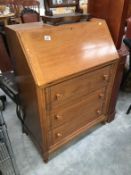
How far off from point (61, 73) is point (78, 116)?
54cm

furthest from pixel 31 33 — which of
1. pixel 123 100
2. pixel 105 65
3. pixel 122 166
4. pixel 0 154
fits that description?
pixel 123 100

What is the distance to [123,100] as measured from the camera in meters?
2.33

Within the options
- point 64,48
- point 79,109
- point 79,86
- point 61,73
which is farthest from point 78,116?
point 64,48

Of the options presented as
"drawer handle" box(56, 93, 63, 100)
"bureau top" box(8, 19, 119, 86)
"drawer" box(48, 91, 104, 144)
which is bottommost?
"drawer" box(48, 91, 104, 144)

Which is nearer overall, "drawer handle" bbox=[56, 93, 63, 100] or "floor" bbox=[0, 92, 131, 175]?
"drawer handle" bbox=[56, 93, 63, 100]

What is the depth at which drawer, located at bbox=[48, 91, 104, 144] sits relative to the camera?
1407 millimetres

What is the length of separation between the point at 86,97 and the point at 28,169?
0.80 metres

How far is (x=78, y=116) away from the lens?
1.52m

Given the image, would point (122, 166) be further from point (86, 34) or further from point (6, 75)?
point (6, 75)

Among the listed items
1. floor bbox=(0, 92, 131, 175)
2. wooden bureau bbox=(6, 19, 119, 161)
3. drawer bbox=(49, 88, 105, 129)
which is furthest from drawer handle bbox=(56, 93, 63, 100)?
floor bbox=(0, 92, 131, 175)

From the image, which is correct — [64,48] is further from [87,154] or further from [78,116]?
[87,154]

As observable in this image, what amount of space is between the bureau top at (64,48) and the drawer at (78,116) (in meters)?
0.36

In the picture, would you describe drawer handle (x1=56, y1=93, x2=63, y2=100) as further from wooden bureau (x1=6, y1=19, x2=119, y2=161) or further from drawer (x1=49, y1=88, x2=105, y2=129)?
drawer (x1=49, y1=88, x2=105, y2=129)

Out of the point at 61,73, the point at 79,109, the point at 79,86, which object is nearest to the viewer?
the point at 61,73
